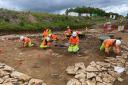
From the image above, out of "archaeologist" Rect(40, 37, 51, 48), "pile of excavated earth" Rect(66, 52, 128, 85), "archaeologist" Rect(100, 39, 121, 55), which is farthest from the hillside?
"pile of excavated earth" Rect(66, 52, 128, 85)

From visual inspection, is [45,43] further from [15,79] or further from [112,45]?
[15,79]

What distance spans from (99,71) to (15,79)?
413 cm

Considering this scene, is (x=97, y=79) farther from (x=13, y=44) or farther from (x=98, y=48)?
(x=13, y=44)

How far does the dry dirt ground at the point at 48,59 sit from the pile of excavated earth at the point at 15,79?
67 centimetres

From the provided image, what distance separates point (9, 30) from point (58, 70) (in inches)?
740

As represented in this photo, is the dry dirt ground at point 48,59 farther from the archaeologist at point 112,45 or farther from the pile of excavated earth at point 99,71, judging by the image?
the archaeologist at point 112,45

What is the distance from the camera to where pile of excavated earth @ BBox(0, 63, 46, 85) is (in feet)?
47.1

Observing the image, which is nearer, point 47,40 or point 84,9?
point 47,40

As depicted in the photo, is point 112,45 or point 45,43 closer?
point 112,45

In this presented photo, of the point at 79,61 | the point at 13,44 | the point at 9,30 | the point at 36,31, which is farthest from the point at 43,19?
the point at 79,61

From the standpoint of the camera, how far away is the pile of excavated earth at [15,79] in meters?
14.3

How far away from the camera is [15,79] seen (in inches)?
576

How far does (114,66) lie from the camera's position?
54.3ft

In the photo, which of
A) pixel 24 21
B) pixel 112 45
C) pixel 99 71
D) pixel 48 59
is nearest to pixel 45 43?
pixel 48 59
